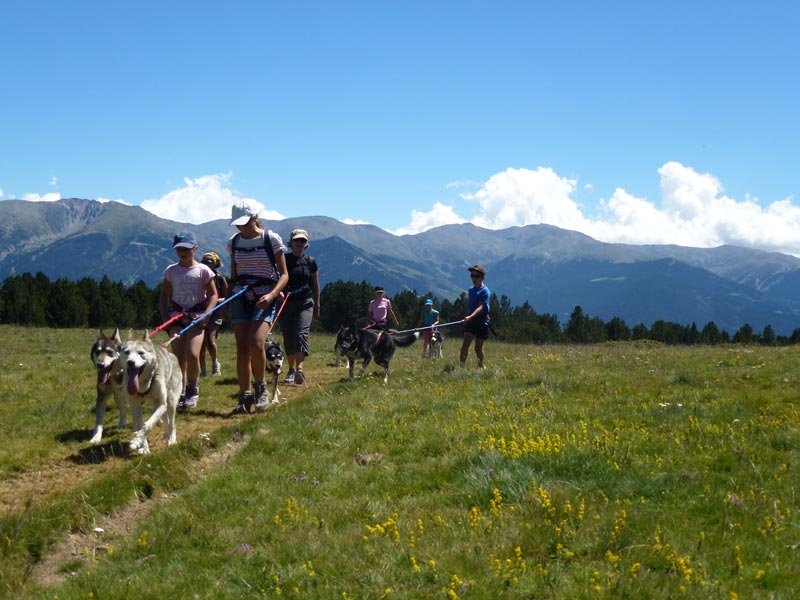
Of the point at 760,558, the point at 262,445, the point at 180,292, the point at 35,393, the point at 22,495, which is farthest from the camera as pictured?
the point at 35,393

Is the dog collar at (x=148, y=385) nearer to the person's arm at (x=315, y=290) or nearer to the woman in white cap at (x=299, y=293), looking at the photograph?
the woman in white cap at (x=299, y=293)

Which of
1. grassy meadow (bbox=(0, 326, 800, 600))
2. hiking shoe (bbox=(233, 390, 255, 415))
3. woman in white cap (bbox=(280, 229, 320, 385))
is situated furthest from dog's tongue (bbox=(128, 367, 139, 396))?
woman in white cap (bbox=(280, 229, 320, 385))

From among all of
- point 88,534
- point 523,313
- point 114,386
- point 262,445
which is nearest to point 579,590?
point 88,534

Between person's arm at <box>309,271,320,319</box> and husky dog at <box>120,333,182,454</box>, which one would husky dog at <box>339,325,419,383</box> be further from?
husky dog at <box>120,333,182,454</box>

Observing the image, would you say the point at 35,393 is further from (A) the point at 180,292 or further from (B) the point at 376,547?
(B) the point at 376,547

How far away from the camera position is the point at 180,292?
10078 millimetres

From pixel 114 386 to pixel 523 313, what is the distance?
117461 mm

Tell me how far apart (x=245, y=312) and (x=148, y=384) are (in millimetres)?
2358

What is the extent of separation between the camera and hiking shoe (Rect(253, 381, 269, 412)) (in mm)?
10648

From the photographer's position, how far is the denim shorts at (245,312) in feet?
32.5

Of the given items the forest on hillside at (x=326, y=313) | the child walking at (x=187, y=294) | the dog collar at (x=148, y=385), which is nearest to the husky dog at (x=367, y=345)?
the child walking at (x=187, y=294)

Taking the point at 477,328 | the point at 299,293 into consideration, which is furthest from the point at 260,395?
the point at 477,328

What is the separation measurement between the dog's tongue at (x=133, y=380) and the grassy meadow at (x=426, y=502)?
36.3 inches

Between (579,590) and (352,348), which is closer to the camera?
(579,590)
